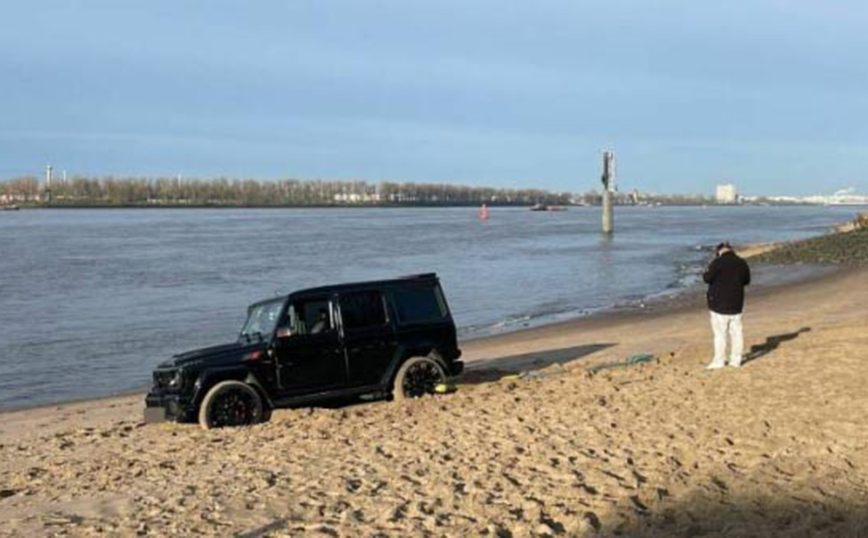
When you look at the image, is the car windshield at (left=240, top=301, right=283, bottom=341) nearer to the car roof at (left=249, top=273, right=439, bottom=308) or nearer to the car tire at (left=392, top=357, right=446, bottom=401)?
the car roof at (left=249, top=273, right=439, bottom=308)

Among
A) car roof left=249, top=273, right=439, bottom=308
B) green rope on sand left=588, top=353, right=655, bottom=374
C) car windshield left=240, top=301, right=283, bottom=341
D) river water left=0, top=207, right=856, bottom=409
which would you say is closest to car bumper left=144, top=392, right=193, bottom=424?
car windshield left=240, top=301, right=283, bottom=341

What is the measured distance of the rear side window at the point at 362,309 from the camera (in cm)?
1191

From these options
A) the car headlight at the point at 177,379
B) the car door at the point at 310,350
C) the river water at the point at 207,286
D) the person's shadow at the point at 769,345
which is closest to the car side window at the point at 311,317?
the car door at the point at 310,350

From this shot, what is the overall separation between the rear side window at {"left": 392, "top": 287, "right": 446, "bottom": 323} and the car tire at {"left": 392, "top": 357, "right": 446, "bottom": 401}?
0.57 metres

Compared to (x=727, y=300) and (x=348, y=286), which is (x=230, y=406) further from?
(x=727, y=300)

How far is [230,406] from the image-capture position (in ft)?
36.3

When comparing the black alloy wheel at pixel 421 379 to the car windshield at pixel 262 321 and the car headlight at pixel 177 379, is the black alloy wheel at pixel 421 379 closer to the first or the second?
the car windshield at pixel 262 321

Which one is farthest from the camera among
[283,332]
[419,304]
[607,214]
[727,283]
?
[607,214]

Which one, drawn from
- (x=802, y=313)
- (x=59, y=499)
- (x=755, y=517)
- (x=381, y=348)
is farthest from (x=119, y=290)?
(x=755, y=517)

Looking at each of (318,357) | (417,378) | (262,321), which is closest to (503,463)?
(318,357)

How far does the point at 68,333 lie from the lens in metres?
26.1

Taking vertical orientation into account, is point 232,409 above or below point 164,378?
below

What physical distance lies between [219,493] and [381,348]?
479 cm

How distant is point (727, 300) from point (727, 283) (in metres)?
0.26
